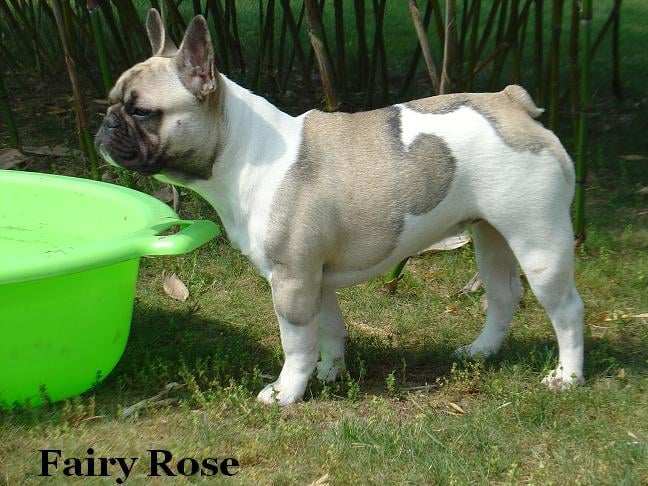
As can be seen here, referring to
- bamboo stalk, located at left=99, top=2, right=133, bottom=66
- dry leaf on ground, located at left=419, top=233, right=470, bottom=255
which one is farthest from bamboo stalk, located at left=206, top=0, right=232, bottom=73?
dry leaf on ground, located at left=419, top=233, right=470, bottom=255

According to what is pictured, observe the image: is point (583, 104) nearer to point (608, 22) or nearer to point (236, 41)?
point (608, 22)

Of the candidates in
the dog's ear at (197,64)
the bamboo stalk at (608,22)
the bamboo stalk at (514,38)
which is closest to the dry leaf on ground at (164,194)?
the bamboo stalk at (514,38)

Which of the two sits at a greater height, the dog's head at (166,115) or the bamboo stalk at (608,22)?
the dog's head at (166,115)

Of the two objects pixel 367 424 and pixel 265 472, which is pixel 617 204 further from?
pixel 265 472

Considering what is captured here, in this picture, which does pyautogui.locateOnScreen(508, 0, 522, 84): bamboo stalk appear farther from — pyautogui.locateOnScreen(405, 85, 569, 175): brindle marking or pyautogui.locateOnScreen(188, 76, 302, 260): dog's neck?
pyautogui.locateOnScreen(188, 76, 302, 260): dog's neck

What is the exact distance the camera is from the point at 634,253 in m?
4.36

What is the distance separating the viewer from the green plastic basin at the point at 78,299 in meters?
2.77

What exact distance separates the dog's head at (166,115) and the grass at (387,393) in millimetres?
770

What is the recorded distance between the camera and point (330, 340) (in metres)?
3.30

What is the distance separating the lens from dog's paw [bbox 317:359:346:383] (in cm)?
331

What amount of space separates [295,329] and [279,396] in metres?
0.24

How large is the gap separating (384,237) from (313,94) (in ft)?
10.9

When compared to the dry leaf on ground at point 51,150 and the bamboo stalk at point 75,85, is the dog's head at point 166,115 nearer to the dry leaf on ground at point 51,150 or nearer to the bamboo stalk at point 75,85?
the bamboo stalk at point 75,85

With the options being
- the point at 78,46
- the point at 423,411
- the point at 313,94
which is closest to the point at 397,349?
the point at 423,411
